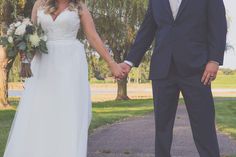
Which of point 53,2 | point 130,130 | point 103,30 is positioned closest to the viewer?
point 53,2

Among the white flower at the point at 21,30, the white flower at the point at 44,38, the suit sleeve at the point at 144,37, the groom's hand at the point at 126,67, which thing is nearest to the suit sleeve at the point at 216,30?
the suit sleeve at the point at 144,37

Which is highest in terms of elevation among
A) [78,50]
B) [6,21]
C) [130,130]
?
[78,50]

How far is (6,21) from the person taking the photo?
17.5 meters

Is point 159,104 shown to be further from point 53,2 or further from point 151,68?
point 53,2

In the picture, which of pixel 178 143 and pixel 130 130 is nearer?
pixel 178 143

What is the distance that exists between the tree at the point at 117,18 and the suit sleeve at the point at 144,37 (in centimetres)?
1681

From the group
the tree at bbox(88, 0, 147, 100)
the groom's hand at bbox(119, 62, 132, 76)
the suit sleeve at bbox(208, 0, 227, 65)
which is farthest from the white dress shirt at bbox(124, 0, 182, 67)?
the tree at bbox(88, 0, 147, 100)

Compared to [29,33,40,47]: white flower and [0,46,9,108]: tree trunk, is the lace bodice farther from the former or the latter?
[0,46,9,108]: tree trunk

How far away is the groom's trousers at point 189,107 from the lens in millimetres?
4637

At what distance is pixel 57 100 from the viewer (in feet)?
17.9

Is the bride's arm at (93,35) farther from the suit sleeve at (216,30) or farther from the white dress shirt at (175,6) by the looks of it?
the suit sleeve at (216,30)

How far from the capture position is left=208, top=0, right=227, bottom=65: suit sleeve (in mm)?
4566

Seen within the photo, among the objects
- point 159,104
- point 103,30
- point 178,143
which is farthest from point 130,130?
point 103,30

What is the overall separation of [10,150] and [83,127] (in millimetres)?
753
